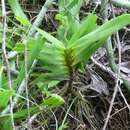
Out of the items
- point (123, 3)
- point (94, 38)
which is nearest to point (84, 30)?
point (94, 38)

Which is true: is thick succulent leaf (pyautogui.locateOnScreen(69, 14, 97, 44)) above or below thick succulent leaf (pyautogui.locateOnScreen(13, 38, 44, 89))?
above

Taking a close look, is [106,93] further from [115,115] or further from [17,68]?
[17,68]

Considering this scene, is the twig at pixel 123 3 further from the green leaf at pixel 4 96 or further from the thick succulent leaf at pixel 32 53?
the green leaf at pixel 4 96

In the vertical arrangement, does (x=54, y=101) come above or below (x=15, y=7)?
below

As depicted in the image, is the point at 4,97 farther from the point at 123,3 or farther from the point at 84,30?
the point at 123,3

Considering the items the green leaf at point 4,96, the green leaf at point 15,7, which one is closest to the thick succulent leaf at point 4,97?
the green leaf at point 4,96

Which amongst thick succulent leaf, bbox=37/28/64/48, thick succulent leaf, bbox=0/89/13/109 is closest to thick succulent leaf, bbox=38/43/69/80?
thick succulent leaf, bbox=37/28/64/48

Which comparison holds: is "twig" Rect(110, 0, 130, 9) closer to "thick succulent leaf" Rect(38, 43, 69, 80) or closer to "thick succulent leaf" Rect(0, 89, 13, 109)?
"thick succulent leaf" Rect(38, 43, 69, 80)


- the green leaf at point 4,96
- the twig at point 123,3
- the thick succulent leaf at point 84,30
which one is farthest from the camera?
the twig at point 123,3

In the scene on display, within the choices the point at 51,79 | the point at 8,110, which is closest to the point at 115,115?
the point at 51,79
